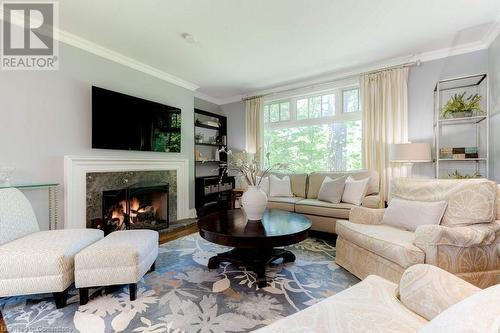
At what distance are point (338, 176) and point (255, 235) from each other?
89.0 inches

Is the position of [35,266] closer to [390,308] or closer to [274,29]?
[390,308]

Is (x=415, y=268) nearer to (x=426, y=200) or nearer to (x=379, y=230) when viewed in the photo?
(x=379, y=230)

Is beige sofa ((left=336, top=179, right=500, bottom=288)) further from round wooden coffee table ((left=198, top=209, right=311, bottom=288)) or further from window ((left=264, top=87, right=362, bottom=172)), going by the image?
window ((left=264, top=87, right=362, bottom=172))

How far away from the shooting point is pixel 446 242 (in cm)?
155

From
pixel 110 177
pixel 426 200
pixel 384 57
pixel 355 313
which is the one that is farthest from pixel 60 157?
pixel 384 57

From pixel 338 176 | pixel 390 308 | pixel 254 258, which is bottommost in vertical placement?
pixel 254 258

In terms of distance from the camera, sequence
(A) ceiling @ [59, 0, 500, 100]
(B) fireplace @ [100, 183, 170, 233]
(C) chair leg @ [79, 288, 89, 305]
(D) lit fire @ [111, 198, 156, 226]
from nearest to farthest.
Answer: (C) chair leg @ [79, 288, 89, 305], (A) ceiling @ [59, 0, 500, 100], (B) fireplace @ [100, 183, 170, 233], (D) lit fire @ [111, 198, 156, 226]

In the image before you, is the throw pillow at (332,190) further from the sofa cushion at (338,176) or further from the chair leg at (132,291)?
the chair leg at (132,291)

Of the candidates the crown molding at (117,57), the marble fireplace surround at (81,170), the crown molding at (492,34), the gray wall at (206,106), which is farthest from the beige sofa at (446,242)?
the gray wall at (206,106)

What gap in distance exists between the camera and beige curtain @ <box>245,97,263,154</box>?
16.0ft

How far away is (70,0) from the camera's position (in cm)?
217

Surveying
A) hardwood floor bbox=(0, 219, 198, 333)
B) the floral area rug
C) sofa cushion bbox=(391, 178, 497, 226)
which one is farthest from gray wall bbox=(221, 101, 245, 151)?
sofa cushion bbox=(391, 178, 497, 226)

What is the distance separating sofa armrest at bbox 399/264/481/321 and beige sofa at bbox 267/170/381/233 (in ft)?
6.19

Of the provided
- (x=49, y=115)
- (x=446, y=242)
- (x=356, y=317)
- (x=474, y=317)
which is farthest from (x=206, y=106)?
(x=474, y=317)
